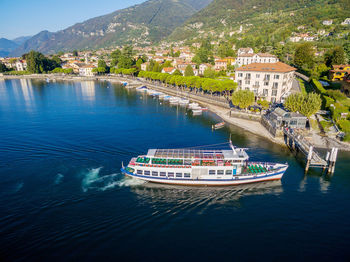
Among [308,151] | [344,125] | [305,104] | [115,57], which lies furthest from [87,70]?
[344,125]

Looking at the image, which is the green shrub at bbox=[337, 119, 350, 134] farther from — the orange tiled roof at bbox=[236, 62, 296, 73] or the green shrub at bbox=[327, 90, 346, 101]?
the orange tiled roof at bbox=[236, 62, 296, 73]

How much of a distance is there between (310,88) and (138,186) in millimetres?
81605

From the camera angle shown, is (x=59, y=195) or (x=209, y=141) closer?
(x=59, y=195)

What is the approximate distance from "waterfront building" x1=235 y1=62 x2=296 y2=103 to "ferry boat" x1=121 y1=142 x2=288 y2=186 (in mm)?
44016

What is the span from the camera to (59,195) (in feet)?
102

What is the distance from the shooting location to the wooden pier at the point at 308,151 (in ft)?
122

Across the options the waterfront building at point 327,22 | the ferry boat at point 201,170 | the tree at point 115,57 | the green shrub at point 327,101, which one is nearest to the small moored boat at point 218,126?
the ferry boat at point 201,170

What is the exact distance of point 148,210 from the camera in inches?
1121

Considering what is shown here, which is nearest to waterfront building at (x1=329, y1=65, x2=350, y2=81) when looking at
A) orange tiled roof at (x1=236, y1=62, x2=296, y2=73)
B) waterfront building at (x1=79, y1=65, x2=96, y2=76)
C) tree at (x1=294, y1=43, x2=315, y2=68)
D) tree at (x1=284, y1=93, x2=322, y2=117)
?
orange tiled roof at (x1=236, y1=62, x2=296, y2=73)

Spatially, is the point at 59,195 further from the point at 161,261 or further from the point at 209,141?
the point at 209,141

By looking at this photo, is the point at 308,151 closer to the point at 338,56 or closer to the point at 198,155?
the point at 198,155

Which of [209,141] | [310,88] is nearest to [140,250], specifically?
[209,141]

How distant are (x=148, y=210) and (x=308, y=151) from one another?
3330cm

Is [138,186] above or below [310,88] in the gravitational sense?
below
